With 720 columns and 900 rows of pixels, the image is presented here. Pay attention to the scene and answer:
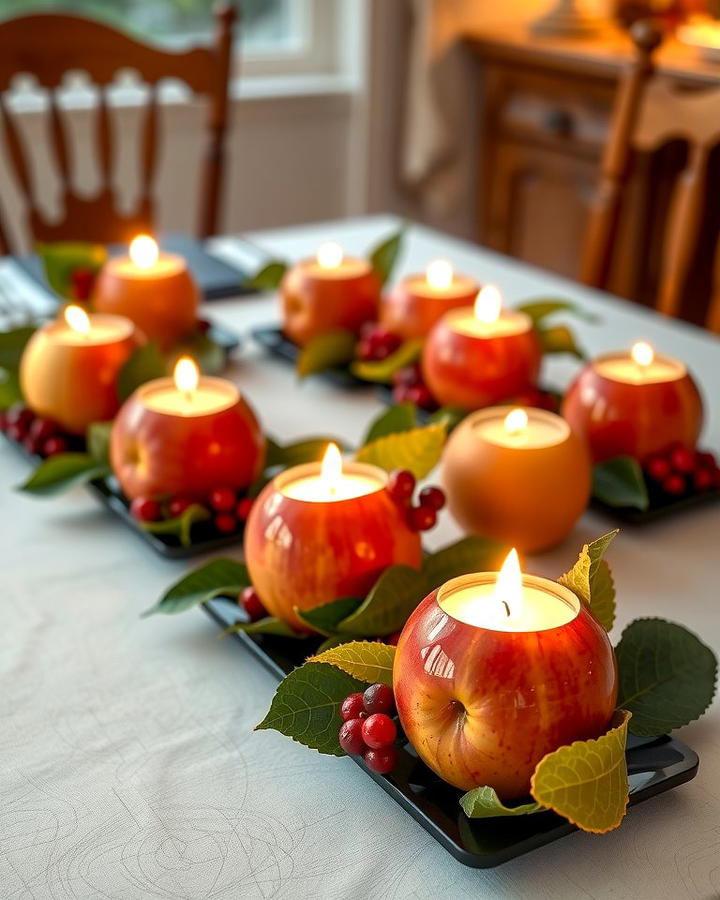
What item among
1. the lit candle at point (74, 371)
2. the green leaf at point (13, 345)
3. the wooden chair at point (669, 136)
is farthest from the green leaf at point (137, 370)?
the wooden chair at point (669, 136)

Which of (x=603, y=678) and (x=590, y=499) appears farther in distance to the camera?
(x=590, y=499)

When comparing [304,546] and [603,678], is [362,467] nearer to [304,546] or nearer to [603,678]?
[304,546]

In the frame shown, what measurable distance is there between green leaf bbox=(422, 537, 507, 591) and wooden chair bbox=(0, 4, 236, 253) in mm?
1126

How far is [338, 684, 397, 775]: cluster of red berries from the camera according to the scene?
0.50 meters

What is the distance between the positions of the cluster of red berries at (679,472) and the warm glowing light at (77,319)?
42 centimetres

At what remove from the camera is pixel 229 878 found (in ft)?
1.53

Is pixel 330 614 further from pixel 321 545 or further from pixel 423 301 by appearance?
pixel 423 301

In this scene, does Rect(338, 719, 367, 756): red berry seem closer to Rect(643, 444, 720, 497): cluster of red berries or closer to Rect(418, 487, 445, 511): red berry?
Rect(418, 487, 445, 511): red berry

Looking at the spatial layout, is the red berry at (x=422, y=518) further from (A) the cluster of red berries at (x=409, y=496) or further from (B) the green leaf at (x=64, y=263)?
(B) the green leaf at (x=64, y=263)

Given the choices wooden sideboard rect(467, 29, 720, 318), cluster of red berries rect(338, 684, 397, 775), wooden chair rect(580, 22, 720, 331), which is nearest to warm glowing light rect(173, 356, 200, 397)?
cluster of red berries rect(338, 684, 397, 775)

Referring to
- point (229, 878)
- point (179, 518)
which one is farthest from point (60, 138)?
point (229, 878)

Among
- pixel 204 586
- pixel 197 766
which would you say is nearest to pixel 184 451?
pixel 204 586

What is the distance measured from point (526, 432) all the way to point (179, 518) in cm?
23

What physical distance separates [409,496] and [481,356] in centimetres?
26
